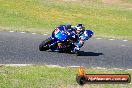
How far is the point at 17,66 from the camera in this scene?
12336 millimetres

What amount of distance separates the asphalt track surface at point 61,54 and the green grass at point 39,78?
153 centimetres

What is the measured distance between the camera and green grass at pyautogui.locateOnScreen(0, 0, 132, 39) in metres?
28.1

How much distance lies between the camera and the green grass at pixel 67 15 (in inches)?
1106

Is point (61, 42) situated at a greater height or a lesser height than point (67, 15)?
greater

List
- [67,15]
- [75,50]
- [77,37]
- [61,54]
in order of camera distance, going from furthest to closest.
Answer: [67,15] → [77,37] → [75,50] → [61,54]

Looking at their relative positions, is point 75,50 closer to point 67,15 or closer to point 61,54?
point 61,54

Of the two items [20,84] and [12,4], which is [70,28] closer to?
[20,84]

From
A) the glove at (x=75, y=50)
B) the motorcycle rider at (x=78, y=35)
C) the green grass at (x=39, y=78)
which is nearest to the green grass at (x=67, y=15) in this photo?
the motorcycle rider at (x=78, y=35)

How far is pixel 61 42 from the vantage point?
16375mm

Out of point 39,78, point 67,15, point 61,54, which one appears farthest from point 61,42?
point 67,15

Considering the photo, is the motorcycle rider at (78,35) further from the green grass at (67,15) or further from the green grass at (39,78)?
the green grass at (67,15)

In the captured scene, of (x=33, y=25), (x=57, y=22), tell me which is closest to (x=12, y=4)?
(x=57, y=22)

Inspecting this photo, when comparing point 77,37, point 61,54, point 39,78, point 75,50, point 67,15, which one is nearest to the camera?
point 39,78

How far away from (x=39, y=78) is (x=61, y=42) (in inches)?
222
